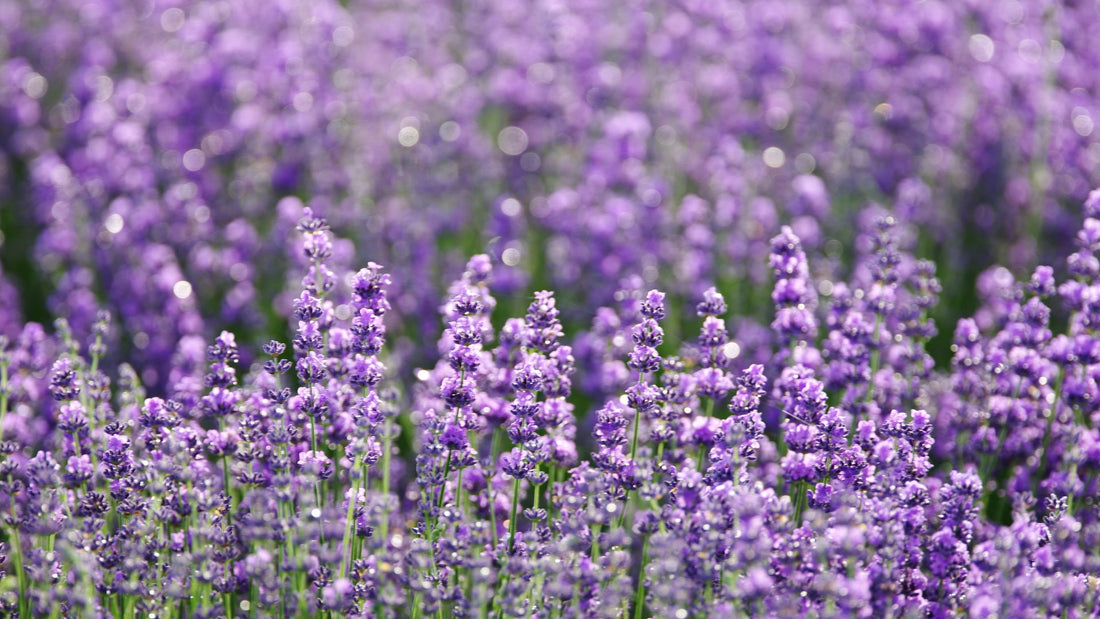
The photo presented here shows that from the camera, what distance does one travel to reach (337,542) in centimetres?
275

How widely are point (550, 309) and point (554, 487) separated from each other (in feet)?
1.63

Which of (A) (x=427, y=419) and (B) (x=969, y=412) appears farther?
(B) (x=969, y=412)

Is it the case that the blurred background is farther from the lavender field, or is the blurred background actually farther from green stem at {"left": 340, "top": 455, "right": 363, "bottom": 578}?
green stem at {"left": 340, "top": 455, "right": 363, "bottom": 578}

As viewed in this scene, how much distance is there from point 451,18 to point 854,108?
9.84 ft

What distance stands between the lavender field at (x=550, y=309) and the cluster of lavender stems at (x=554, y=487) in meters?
0.02

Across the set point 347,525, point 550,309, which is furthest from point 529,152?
point 347,525

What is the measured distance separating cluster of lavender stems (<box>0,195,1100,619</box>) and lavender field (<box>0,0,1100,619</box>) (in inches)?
0.6

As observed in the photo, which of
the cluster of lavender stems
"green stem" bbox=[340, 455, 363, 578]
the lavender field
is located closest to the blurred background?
the lavender field

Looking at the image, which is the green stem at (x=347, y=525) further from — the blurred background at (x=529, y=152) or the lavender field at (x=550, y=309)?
the blurred background at (x=529, y=152)

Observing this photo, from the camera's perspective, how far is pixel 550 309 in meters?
3.05

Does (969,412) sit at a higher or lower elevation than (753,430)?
lower

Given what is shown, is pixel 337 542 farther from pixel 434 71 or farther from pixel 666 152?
pixel 434 71

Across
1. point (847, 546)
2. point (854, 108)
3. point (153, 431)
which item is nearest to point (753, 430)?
point (847, 546)

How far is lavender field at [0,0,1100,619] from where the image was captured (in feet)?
9.15
